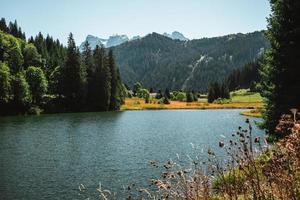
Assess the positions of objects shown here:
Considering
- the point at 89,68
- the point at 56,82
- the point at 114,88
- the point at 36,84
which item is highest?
the point at 89,68

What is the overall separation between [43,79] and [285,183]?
104 meters

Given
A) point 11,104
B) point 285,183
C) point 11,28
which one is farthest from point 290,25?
point 11,28

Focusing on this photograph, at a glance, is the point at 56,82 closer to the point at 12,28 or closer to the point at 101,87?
the point at 101,87

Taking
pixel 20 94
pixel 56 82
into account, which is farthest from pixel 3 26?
pixel 20 94

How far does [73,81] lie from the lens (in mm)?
112188

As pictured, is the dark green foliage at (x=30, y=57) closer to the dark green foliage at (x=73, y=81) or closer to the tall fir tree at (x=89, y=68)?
the dark green foliage at (x=73, y=81)

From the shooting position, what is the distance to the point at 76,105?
112312mm

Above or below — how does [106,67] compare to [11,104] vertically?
above

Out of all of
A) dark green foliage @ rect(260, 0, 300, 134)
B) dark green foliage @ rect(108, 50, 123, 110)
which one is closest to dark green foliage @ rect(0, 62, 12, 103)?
dark green foliage @ rect(108, 50, 123, 110)

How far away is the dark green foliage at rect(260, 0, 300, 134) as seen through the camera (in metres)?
23.8

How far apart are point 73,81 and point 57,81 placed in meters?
5.76

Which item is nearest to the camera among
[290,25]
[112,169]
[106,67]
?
[290,25]

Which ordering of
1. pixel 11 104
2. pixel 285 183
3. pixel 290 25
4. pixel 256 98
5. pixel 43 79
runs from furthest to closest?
pixel 256 98, pixel 43 79, pixel 11 104, pixel 290 25, pixel 285 183

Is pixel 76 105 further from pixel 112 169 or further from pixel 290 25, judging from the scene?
pixel 290 25
